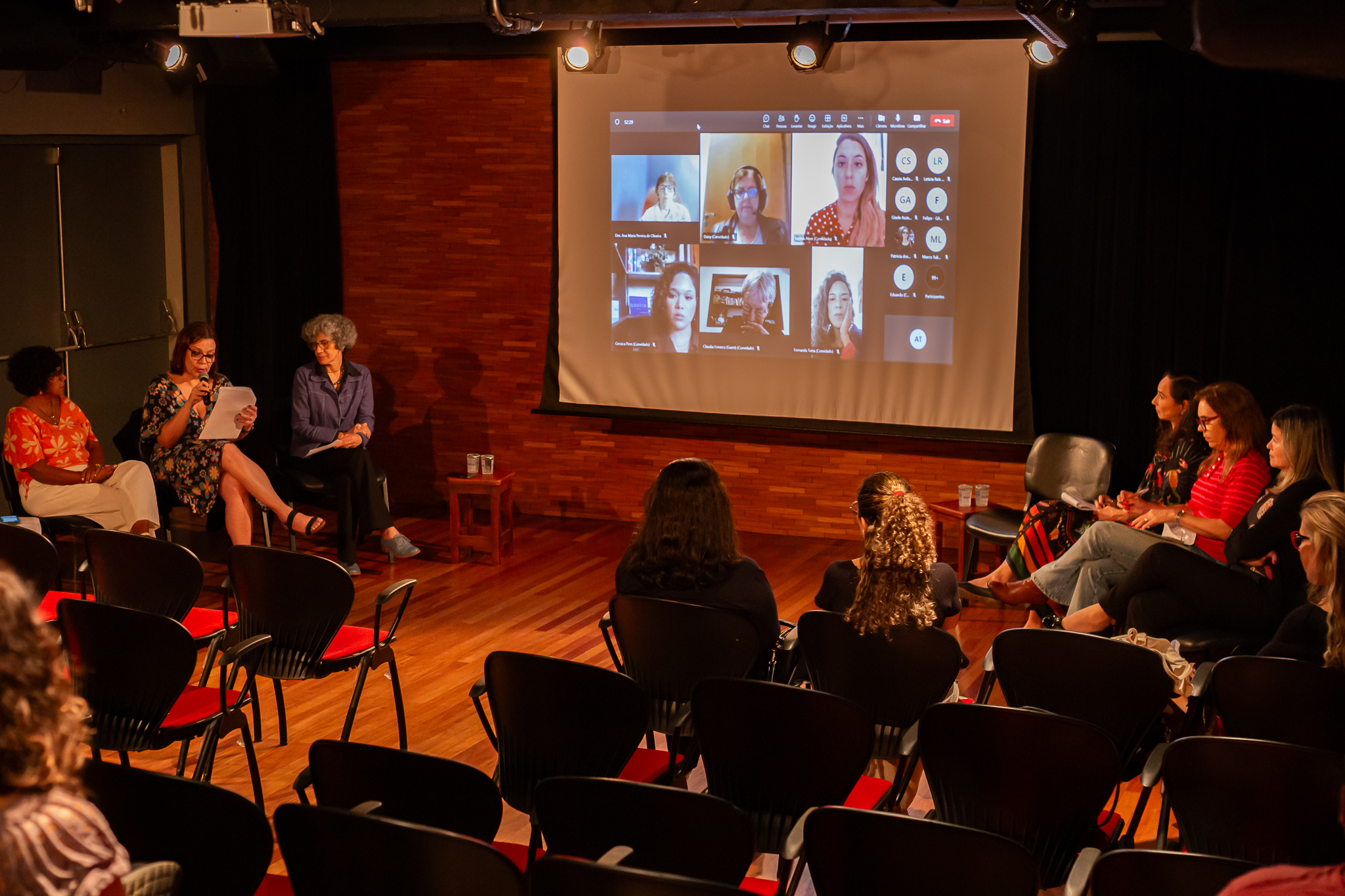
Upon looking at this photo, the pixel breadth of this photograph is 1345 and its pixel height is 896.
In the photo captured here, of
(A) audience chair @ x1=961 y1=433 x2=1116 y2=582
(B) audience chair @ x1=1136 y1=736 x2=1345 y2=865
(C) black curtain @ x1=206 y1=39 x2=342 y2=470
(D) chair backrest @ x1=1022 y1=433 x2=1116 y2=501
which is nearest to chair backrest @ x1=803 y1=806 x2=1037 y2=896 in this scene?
(B) audience chair @ x1=1136 y1=736 x2=1345 y2=865

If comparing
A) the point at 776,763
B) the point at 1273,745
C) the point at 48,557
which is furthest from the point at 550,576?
the point at 1273,745

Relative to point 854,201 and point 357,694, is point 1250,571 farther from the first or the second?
point 854,201

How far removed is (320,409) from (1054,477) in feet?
13.4

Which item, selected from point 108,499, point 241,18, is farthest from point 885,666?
point 108,499

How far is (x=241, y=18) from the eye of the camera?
5.93m

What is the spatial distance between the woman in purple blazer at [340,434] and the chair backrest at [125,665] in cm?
347

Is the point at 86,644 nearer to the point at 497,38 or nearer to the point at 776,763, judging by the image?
the point at 776,763

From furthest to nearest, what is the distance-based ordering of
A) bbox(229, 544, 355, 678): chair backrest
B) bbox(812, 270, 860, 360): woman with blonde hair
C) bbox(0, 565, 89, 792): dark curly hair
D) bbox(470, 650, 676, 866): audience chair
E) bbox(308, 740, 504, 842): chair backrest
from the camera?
1. bbox(812, 270, 860, 360): woman with blonde hair
2. bbox(229, 544, 355, 678): chair backrest
3. bbox(470, 650, 676, 866): audience chair
4. bbox(308, 740, 504, 842): chair backrest
5. bbox(0, 565, 89, 792): dark curly hair

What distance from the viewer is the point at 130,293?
8.41m

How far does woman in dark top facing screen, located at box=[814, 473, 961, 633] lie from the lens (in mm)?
3734

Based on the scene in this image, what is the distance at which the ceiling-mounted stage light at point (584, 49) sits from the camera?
7148mm

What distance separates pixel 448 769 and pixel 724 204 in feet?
18.3

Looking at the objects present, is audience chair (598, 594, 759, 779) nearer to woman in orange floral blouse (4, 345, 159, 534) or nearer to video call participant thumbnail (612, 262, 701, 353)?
woman in orange floral blouse (4, 345, 159, 534)

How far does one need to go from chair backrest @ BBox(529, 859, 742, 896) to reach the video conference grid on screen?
227 inches
